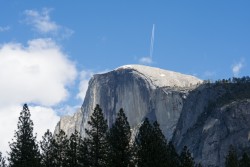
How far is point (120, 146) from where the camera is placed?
180 feet

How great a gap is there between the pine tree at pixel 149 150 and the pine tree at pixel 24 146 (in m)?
12.6

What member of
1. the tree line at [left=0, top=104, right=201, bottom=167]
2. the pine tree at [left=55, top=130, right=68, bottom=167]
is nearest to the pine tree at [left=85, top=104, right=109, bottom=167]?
the tree line at [left=0, top=104, right=201, bottom=167]

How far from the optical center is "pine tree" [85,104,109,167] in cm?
5719

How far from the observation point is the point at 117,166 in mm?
53594

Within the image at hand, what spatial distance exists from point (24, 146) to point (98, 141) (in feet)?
36.5

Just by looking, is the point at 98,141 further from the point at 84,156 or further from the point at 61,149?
the point at 61,149

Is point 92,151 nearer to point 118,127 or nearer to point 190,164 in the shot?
point 118,127

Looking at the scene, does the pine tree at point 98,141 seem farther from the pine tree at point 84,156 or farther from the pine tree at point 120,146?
the pine tree at point 120,146

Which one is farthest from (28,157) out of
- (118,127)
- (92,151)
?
(118,127)

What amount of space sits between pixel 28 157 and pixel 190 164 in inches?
861

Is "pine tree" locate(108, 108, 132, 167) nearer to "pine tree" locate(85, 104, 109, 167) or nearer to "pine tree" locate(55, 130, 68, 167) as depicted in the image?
"pine tree" locate(85, 104, 109, 167)

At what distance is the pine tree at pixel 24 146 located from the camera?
61281 mm

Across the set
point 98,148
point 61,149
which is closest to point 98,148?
point 98,148

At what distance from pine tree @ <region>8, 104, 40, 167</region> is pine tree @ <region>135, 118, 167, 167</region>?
1263 cm
